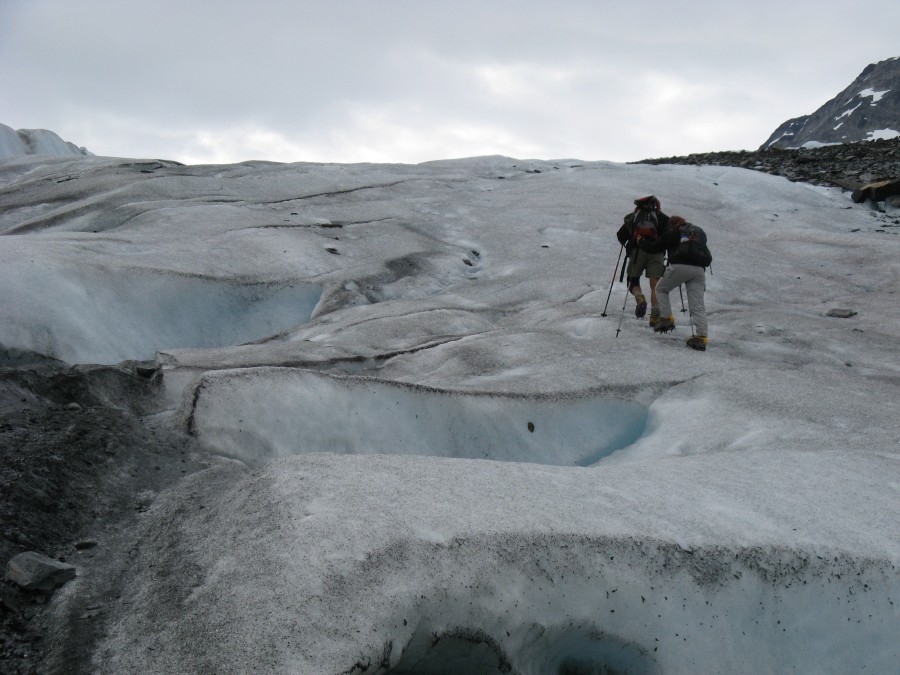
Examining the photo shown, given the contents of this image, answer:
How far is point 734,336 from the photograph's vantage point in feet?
32.4

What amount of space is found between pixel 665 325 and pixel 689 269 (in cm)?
86

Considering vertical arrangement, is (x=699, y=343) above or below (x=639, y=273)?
below

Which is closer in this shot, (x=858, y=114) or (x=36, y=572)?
(x=36, y=572)

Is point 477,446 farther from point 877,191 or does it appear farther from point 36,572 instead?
point 877,191

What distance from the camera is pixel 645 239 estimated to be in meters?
10.1

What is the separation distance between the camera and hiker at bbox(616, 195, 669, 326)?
10.0 meters

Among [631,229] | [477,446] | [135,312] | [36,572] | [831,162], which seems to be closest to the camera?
[36,572]

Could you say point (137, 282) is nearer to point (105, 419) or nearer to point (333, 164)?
point (105, 419)

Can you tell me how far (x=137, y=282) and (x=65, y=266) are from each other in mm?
930

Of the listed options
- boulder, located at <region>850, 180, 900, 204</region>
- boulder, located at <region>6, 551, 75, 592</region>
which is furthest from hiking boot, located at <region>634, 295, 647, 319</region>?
boulder, located at <region>850, 180, 900, 204</region>

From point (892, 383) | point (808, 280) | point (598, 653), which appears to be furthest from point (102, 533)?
point (808, 280)

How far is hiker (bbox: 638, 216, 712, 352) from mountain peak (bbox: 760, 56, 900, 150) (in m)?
126

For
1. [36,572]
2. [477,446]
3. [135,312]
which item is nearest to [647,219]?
[477,446]

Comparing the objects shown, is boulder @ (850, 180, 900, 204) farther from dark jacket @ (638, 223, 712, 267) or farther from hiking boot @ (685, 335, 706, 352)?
hiking boot @ (685, 335, 706, 352)
